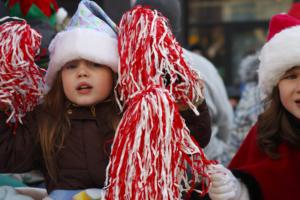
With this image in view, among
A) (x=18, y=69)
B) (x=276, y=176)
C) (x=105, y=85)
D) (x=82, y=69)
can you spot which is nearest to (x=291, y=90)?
(x=276, y=176)

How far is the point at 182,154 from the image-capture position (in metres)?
2.54

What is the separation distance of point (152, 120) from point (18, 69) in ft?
2.11

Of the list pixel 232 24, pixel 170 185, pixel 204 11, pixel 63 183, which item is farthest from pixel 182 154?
pixel 204 11

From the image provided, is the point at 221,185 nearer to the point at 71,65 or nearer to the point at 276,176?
the point at 276,176

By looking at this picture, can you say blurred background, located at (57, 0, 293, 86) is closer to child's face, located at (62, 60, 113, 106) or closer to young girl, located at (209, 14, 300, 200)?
young girl, located at (209, 14, 300, 200)

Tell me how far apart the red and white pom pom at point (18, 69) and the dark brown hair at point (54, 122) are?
0.12 m

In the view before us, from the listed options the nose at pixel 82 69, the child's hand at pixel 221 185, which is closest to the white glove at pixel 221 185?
the child's hand at pixel 221 185

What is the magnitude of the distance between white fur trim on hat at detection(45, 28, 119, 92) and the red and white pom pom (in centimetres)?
13

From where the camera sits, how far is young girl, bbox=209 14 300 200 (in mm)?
3066

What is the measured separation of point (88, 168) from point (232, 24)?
727 centimetres

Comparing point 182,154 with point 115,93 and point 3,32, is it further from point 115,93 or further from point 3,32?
point 3,32

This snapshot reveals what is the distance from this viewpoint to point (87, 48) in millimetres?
2871

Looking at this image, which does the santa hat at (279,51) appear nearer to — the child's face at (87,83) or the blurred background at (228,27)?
the child's face at (87,83)

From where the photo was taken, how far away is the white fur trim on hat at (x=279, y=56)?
305 centimetres
